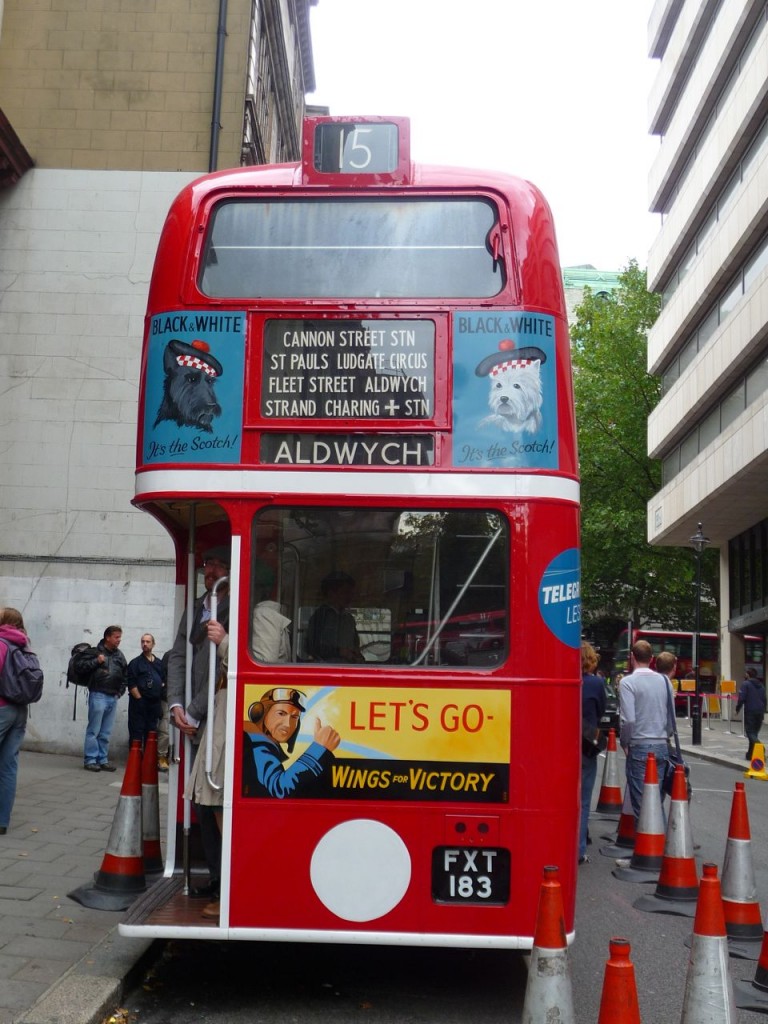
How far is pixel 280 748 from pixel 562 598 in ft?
5.18

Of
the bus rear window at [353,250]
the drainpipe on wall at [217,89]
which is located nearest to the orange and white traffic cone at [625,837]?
the bus rear window at [353,250]

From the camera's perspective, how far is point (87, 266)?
51.0 ft

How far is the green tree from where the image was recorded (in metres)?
47.5

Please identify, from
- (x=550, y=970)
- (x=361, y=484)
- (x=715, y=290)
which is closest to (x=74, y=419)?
(x=361, y=484)

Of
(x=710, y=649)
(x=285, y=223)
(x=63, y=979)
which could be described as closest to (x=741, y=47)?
(x=710, y=649)

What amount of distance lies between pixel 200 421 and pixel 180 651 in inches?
59.7

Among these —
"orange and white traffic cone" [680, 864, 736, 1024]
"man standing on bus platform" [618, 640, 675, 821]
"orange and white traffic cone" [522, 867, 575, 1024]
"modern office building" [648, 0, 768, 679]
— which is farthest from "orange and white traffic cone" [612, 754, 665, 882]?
"modern office building" [648, 0, 768, 679]

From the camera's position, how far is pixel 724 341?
107 feet

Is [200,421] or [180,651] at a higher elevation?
[200,421]

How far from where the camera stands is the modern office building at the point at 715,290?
30188 millimetres

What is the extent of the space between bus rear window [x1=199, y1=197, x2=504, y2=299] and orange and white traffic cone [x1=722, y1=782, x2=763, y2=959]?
380 cm

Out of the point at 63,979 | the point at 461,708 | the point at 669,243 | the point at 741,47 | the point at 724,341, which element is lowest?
the point at 63,979

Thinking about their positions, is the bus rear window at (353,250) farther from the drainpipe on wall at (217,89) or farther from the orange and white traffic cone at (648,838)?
the drainpipe on wall at (217,89)

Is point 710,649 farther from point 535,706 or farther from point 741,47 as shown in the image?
point 535,706
